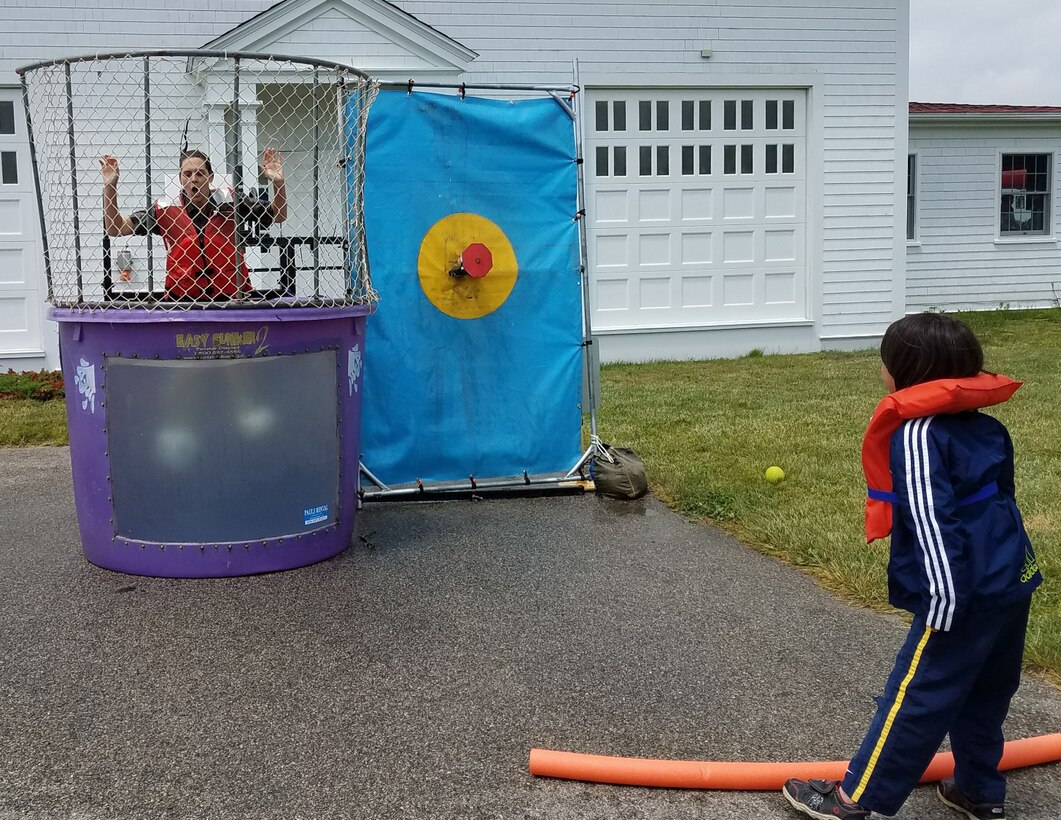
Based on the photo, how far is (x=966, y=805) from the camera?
9.57ft

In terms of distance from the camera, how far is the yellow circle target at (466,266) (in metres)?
6.39

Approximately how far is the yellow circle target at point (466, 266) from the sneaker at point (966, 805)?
404 cm

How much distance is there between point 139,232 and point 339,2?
7548 mm

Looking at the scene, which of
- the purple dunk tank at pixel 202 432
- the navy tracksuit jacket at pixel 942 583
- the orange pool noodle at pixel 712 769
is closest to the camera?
the navy tracksuit jacket at pixel 942 583

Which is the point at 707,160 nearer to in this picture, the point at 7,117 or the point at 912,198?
the point at 912,198

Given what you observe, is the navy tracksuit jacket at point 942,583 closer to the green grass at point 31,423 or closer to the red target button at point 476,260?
the red target button at point 476,260

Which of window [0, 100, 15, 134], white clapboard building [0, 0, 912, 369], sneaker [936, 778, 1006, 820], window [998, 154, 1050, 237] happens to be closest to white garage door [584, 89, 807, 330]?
white clapboard building [0, 0, 912, 369]

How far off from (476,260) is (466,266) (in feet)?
0.22

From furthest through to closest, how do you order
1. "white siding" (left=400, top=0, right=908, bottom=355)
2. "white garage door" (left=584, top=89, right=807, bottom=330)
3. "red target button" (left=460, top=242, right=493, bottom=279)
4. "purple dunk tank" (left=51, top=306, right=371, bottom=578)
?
1. "white garage door" (left=584, top=89, right=807, bottom=330)
2. "white siding" (left=400, top=0, right=908, bottom=355)
3. "red target button" (left=460, top=242, right=493, bottom=279)
4. "purple dunk tank" (left=51, top=306, right=371, bottom=578)

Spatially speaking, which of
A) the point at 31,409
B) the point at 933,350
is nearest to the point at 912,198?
the point at 31,409

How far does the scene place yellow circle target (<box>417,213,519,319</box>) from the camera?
6.39m

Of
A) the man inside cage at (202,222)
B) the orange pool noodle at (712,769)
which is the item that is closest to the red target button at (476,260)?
the man inside cage at (202,222)

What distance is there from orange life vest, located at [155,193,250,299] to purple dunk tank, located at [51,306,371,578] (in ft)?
0.83

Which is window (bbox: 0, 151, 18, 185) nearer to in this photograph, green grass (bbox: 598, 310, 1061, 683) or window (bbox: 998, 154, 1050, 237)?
green grass (bbox: 598, 310, 1061, 683)
